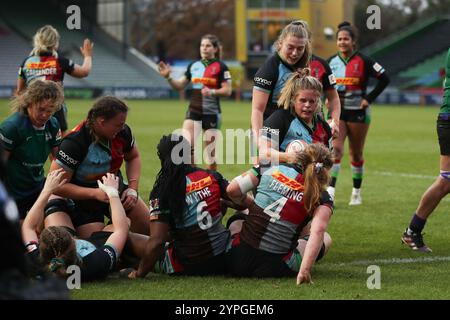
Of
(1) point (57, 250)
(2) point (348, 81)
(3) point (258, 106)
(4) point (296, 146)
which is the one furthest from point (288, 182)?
(2) point (348, 81)

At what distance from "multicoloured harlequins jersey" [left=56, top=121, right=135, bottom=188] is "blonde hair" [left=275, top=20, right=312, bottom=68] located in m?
1.65

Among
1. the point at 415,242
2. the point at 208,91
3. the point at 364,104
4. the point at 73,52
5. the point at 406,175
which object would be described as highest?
the point at 73,52

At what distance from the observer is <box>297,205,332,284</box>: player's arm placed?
6.17m

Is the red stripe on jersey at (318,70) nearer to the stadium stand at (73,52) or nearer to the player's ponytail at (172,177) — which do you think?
the player's ponytail at (172,177)

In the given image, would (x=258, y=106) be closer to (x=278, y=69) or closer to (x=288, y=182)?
(x=278, y=69)

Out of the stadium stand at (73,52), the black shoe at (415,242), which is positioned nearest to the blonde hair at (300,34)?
the black shoe at (415,242)

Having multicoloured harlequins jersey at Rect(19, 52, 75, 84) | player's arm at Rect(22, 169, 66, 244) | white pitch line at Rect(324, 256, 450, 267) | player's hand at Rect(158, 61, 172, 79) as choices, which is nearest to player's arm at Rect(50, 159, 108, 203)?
player's arm at Rect(22, 169, 66, 244)

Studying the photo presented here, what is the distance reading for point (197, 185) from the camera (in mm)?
6512

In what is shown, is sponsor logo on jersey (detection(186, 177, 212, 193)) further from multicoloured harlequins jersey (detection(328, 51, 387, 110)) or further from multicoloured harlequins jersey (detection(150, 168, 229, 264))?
multicoloured harlequins jersey (detection(328, 51, 387, 110))

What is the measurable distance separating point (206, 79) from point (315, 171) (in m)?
7.98

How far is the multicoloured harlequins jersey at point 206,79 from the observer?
45.6 feet

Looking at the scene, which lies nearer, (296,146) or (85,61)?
(296,146)
